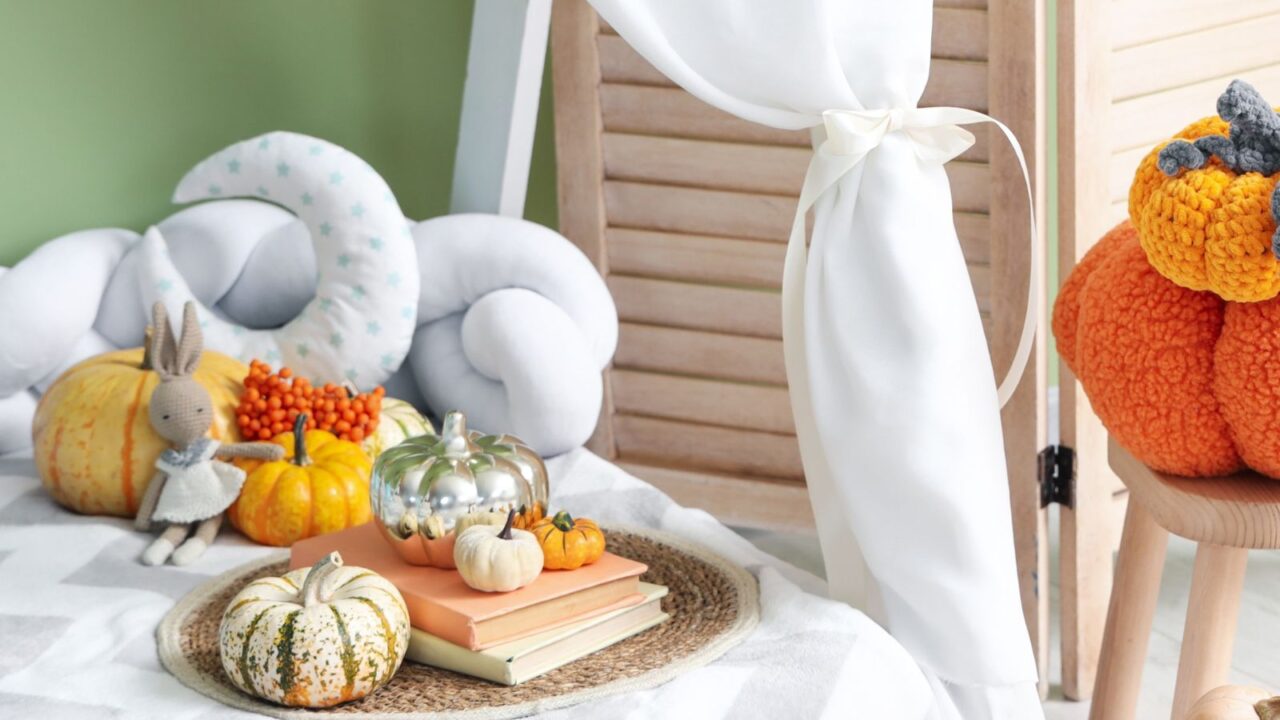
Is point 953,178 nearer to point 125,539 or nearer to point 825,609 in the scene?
point 825,609

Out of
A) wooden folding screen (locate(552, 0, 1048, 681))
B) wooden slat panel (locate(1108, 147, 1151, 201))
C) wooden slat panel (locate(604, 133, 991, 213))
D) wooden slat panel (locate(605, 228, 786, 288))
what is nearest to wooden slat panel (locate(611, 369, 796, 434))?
wooden folding screen (locate(552, 0, 1048, 681))

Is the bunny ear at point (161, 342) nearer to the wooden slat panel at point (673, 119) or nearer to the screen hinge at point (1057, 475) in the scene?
the wooden slat panel at point (673, 119)

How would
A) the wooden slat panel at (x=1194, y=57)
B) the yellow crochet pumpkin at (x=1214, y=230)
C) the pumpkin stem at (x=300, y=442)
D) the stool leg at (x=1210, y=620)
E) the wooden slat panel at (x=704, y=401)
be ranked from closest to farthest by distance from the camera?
the yellow crochet pumpkin at (x=1214, y=230), the stool leg at (x=1210, y=620), the pumpkin stem at (x=300, y=442), the wooden slat panel at (x=1194, y=57), the wooden slat panel at (x=704, y=401)

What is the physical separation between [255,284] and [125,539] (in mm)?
463

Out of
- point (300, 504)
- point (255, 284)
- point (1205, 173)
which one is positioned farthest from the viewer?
point (255, 284)

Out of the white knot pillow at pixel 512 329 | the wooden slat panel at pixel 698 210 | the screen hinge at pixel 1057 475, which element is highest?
the wooden slat panel at pixel 698 210

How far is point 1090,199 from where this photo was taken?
1.70 metres

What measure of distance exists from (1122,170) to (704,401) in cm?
65

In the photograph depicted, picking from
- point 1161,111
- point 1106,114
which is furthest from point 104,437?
point 1161,111

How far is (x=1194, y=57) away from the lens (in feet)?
5.87

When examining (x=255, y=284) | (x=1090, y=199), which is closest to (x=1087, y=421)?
(x=1090, y=199)

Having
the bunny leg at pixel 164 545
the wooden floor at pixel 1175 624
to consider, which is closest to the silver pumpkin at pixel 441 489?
the bunny leg at pixel 164 545

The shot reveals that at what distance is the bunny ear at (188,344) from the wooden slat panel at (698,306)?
651 mm

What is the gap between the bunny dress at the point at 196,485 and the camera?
151cm
